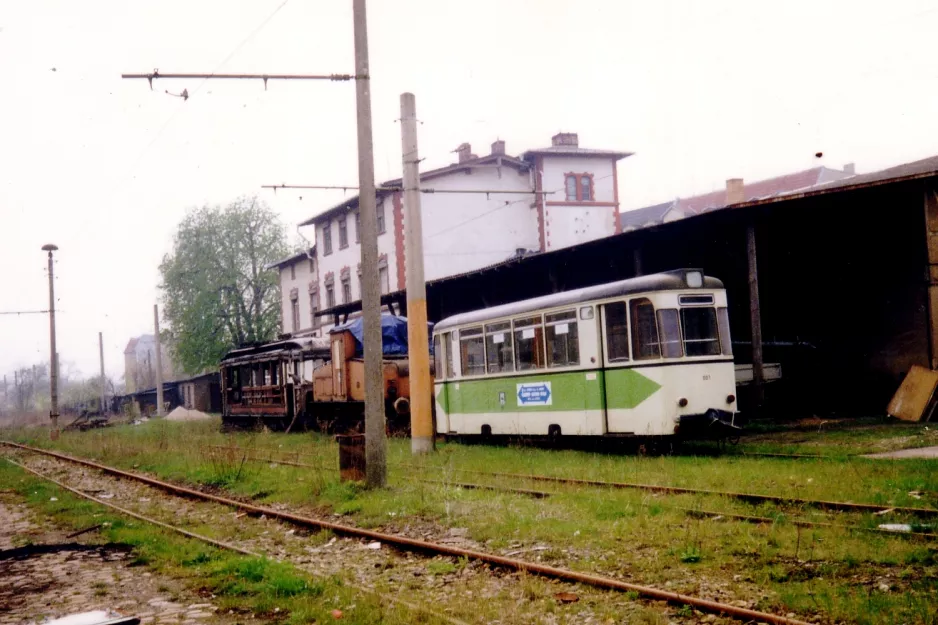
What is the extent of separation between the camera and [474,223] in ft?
135

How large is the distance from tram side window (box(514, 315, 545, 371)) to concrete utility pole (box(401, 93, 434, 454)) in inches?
67.7

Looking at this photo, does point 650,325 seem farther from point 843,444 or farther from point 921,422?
point 921,422

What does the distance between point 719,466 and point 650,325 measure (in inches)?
102

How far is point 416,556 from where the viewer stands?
8086 mm

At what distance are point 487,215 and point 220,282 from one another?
81.0 feet

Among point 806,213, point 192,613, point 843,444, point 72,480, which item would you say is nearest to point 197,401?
point 72,480

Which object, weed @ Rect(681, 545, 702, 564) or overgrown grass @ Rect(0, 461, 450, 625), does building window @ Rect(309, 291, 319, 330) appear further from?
weed @ Rect(681, 545, 702, 564)

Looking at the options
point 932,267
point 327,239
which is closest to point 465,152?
point 327,239

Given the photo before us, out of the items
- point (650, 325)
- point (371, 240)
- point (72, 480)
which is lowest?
point (72, 480)

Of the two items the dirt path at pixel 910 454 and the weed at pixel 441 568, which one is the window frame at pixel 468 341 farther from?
the weed at pixel 441 568

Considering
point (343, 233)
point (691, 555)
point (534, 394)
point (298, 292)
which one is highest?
point (343, 233)

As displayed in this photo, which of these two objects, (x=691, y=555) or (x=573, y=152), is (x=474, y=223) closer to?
(x=573, y=152)

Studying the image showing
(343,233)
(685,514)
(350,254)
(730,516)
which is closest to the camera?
(730,516)

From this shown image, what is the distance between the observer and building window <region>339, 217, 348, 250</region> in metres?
45.9
